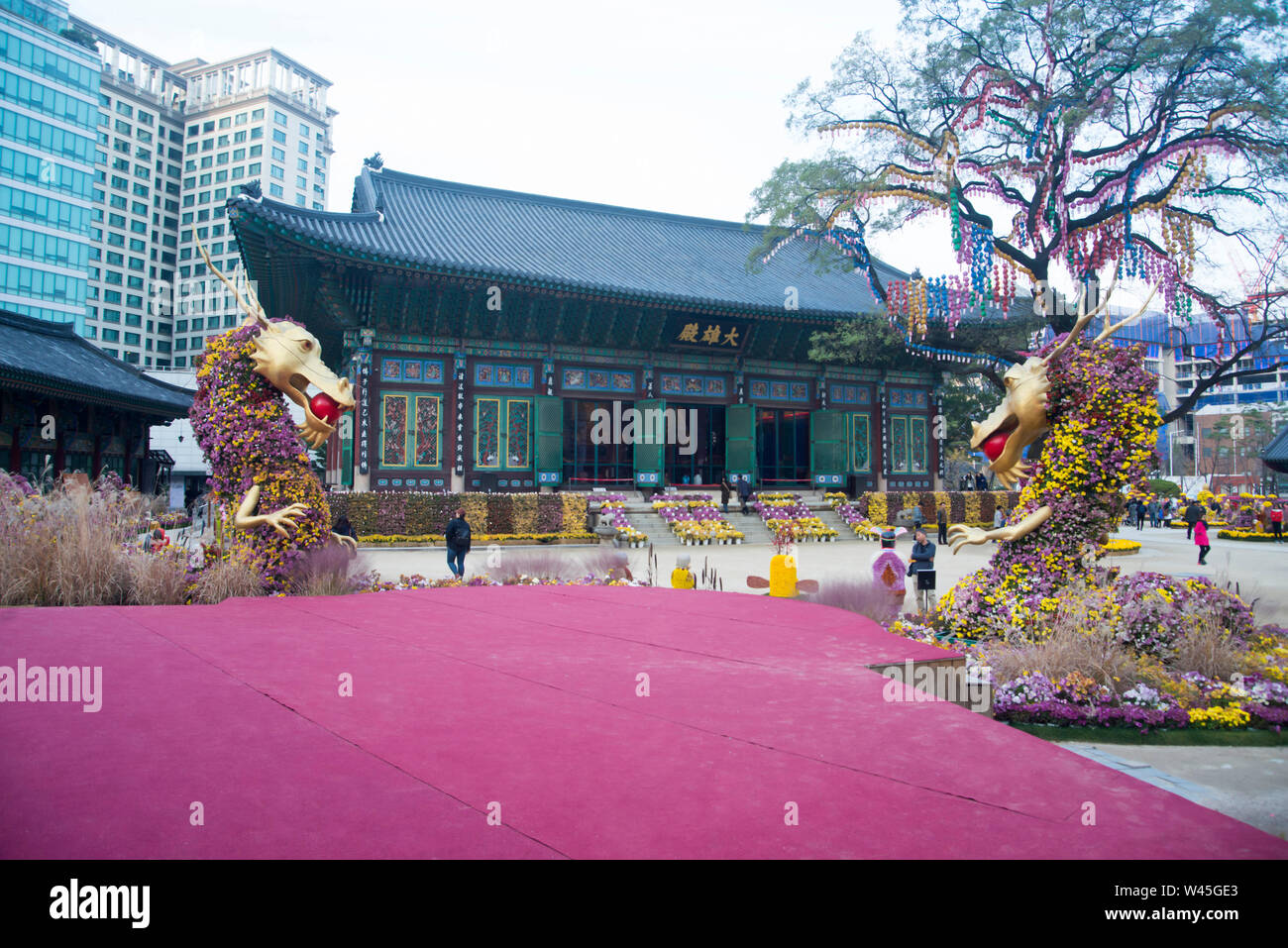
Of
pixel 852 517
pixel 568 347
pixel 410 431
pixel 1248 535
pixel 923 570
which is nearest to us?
pixel 923 570

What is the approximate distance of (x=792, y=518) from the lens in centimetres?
2317

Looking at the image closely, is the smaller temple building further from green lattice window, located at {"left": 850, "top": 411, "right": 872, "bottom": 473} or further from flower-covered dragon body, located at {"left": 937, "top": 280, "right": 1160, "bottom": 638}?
green lattice window, located at {"left": 850, "top": 411, "right": 872, "bottom": 473}

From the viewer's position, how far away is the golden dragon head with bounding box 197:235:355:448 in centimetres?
881

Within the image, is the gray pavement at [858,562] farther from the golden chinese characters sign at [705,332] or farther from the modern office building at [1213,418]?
the modern office building at [1213,418]

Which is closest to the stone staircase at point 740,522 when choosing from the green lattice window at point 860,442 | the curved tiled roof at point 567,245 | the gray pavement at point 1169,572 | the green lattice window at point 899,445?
the gray pavement at point 1169,572

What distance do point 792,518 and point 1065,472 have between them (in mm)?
15876

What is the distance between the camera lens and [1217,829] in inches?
119

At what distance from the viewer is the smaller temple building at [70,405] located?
64.6 ft

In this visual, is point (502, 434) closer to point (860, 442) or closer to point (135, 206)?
point (860, 442)

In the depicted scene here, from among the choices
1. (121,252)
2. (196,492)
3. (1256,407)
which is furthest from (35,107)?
(1256,407)

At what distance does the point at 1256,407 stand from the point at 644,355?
52.5 meters

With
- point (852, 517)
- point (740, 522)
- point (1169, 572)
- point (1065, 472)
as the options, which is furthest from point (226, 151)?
point (1065, 472)

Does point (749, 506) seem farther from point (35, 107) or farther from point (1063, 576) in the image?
point (35, 107)

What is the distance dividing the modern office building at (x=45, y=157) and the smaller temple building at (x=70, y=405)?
26.3 metres
